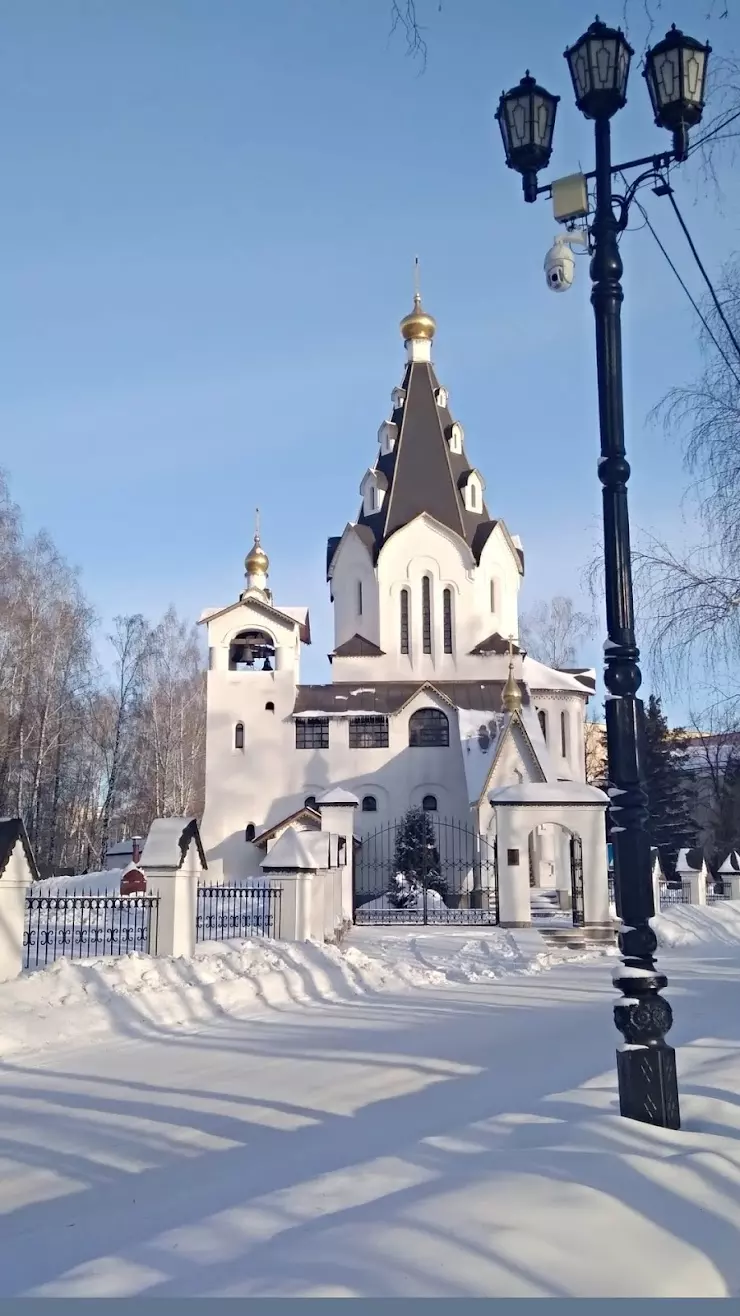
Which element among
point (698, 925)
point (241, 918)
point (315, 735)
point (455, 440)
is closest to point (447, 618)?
point (315, 735)

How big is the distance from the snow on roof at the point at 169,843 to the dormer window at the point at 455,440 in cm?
2906

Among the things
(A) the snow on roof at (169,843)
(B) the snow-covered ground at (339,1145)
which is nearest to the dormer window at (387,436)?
(A) the snow on roof at (169,843)

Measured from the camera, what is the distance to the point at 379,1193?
12.8 ft

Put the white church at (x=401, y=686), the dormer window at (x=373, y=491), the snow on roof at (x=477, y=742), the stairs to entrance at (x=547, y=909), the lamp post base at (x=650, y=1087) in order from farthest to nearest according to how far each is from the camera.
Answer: the dormer window at (x=373, y=491) → the white church at (x=401, y=686) → the snow on roof at (x=477, y=742) → the stairs to entrance at (x=547, y=909) → the lamp post base at (x=650, y=1087)

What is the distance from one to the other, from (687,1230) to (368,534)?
34.6 metres

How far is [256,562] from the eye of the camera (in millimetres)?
39469

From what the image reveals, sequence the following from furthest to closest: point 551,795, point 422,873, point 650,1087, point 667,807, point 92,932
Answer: point 667,807 < point 422,873 < point 551,795 < point 92,932 < point 650,1087

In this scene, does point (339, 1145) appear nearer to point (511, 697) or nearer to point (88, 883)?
point (88, 883)

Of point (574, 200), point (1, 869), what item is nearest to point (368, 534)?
point (1, 869)

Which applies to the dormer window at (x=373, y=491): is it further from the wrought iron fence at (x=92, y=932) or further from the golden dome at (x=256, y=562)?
the wrought iron fence at (x=92, y=932)

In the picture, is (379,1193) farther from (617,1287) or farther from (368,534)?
(368,534)

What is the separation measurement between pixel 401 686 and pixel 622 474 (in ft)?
97.3

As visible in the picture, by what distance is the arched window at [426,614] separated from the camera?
36.6 m

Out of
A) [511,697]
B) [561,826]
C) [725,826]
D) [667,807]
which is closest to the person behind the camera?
[561,826]
